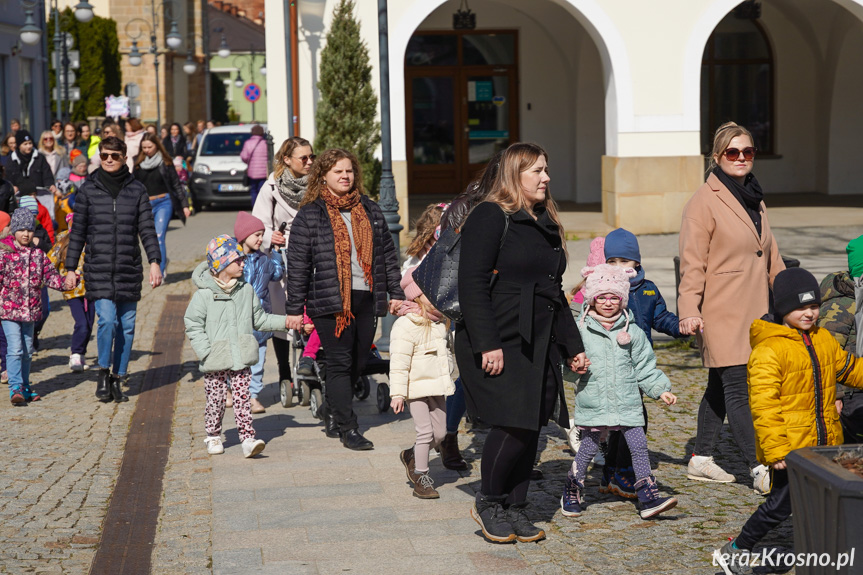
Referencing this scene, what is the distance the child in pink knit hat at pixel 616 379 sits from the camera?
5.55 meters

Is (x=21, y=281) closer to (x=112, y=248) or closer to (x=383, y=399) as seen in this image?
(x=112, y=248)

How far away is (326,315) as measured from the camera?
709cm

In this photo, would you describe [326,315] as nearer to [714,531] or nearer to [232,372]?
[232,372]

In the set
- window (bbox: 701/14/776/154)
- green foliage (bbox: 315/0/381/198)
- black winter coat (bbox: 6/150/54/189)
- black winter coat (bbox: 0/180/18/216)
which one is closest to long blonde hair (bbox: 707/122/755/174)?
black winter coat (bbox: 0/180/18/216)

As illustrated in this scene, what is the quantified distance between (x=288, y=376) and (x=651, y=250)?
8.37m

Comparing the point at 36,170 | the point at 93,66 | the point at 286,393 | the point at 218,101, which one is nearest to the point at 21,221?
the point at 286,393

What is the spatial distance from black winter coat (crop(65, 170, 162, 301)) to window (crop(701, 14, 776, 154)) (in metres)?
15.9

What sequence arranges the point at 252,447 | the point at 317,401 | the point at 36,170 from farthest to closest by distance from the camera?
the point at 36,170 → the point at 317,401 → the point at 252,447

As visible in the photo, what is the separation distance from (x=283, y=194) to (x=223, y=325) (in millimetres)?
1512

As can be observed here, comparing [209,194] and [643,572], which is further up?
[209,194]

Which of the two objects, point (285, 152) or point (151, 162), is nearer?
point (285, 152)

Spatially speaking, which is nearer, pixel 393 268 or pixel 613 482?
pixel 613 482

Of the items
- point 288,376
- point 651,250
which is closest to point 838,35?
point 651,250

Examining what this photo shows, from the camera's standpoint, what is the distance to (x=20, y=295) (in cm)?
880
